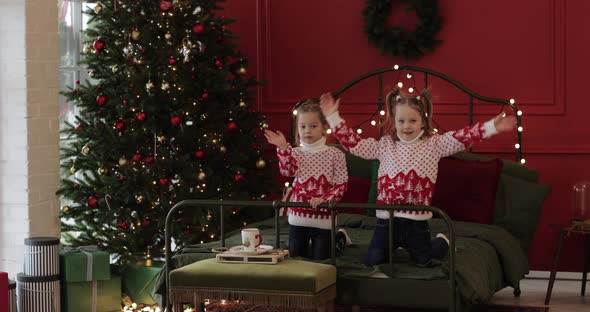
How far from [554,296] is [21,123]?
348 centimetres

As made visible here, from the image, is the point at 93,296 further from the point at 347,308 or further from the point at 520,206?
the point at 520,206

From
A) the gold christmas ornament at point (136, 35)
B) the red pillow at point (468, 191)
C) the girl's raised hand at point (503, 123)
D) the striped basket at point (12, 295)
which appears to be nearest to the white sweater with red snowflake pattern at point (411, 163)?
the girl's raised hand at point (503, 123)

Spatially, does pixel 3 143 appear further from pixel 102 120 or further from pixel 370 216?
pixel 370 216

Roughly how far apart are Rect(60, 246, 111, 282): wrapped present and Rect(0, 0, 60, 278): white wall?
1.24 ft

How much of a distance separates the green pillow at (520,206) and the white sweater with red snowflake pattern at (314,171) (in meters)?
1.60

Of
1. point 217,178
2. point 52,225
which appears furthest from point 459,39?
point 52,225

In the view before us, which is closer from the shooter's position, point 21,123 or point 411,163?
point 411,163

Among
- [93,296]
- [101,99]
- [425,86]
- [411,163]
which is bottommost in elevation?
[93,296]

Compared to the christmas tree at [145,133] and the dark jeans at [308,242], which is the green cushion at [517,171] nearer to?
the christmas tree at [145,133]

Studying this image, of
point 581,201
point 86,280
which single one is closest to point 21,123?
point 86,280

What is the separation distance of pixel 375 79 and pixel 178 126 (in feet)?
5.57

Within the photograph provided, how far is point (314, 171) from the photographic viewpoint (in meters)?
4.91

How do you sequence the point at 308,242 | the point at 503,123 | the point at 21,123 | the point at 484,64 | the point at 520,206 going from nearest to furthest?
the point at 503,123, the point at 308,242, the point at 21,123, the point at 520,206, the point at 484,64

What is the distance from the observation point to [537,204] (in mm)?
6133
